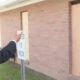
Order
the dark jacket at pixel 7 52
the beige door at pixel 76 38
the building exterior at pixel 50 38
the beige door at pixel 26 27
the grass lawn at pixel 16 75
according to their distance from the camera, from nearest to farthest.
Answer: the dark jacket at pixel 7 52 < the beige door at pixel 76 38 < the building exterior at pixel 50 38 < the grass lawn at pixel 16 75 < the beige door at pixel 26 27

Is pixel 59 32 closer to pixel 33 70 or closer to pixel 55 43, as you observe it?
pixel 55 43

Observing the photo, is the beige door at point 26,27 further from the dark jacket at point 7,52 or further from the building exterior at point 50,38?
the dark jacket at point 7,52

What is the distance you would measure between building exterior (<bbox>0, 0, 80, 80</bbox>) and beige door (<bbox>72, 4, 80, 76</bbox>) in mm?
132

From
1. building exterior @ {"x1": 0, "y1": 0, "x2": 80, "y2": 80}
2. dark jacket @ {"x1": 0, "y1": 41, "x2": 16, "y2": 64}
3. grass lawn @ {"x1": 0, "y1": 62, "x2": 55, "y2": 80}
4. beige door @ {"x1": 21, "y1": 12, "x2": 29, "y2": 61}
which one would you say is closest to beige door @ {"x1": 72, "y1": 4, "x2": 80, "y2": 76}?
building exterior @ {"x1": 0, "y1": 0, "x2": 80, "y2": 80}

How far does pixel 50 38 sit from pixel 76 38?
1701 millimetres

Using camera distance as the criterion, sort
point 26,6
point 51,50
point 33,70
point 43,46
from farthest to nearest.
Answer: point 26,6
point 33,70
point 43,46
point 51,50

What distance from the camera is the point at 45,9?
446 inches

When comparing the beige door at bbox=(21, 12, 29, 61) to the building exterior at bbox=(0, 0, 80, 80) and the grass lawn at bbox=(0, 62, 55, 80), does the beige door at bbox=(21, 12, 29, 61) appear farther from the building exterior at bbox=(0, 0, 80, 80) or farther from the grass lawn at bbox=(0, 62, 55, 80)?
the grass lawn at bbox=(0, 62, 55, 80)

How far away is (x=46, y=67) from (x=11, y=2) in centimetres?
446

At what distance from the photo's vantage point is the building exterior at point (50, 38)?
9.67 metres

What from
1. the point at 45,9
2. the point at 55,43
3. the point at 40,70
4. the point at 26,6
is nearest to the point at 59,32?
the point at 55,43

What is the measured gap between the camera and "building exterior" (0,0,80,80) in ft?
31.7

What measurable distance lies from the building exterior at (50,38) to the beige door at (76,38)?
132 mm

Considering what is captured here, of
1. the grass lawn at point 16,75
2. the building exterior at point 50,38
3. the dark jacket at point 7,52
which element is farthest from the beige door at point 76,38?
the dark jacket at point 7,52
